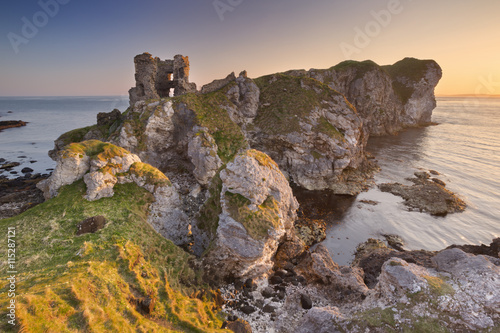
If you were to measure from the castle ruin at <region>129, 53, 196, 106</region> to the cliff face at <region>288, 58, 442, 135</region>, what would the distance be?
37.8 m

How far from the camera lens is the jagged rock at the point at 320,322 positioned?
12.0 m

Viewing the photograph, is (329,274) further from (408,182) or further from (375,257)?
(408,182)

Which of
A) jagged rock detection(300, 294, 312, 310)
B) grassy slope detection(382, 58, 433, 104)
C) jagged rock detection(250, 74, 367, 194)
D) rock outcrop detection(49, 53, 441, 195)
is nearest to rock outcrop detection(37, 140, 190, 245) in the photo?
rock outcrop detection(49, 53, 441, 195)

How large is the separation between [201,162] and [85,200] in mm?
15255

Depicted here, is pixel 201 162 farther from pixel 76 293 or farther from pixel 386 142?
pixel 386 142

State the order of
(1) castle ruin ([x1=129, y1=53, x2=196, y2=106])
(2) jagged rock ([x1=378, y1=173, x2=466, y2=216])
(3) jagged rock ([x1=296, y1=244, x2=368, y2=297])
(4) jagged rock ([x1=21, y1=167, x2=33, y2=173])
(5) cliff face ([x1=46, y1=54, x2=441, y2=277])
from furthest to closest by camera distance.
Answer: (4) jagged rock ([x1=21, y1=167, x2=33, y2=173]), (1) castle ruin ([x1=129, y1=53, x2=196, y2=106]), (2) jagged rock ([x1=378, y1=173, x2=466, y2=216]), (5) cliff face ([x1=46, y1=54, x2=441, y2=277]), (3) jagged rock ([x1=296, y1=244, x2=368, y2=297])

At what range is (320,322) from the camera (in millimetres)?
12414

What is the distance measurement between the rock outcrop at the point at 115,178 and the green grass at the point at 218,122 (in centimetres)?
1294

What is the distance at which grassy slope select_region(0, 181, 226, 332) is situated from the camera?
353 inches

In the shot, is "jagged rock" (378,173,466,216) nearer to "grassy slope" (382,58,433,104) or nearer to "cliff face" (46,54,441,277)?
"cliff face" (46,54,441,277)

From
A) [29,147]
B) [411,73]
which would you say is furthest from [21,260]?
[411,73]

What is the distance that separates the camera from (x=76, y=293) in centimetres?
978

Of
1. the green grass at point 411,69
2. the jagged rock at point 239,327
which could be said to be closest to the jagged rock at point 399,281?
A: the jagged rock at point 239,327

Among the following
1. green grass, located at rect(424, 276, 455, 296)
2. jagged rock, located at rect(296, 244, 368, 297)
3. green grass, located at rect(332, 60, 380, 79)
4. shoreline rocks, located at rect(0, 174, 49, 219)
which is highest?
green grass, located at rect(332, 60, 380, 79)
